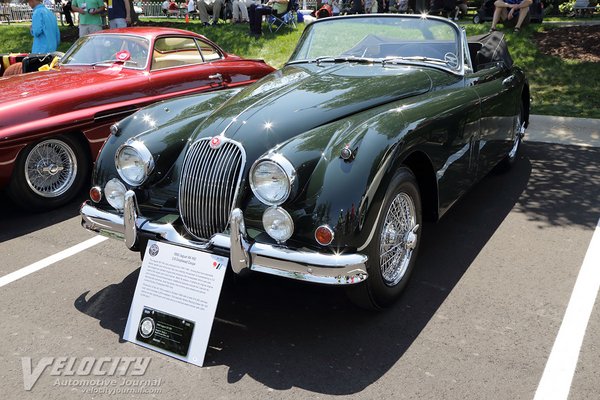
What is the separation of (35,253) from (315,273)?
2.57 m

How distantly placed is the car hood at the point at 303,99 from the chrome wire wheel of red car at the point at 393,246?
0.65m

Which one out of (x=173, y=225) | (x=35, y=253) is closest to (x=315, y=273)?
(x=173, y=225)

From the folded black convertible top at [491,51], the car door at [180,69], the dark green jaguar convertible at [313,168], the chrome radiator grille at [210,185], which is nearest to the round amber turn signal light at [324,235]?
the dark green jaguar convertible at [313,168]

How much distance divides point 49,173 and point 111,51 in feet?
6.56

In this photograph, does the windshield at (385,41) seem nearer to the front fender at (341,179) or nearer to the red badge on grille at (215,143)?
the front fender at (341,179)

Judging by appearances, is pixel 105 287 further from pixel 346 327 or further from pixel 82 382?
pixel 346 327

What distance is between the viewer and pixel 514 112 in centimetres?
537

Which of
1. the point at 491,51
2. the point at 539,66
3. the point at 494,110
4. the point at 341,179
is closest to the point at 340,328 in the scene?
the point at 341,179

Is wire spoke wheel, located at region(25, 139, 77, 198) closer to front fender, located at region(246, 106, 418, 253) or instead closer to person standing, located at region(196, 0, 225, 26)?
front fender, located at region(246, 106, 418, 253)

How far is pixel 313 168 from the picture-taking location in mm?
2975

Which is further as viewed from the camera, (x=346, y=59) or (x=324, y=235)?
(x=346, y=59)

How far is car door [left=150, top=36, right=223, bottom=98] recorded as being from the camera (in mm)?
6406

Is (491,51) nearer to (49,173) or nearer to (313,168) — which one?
(313,168)

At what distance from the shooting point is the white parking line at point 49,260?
152 inches
